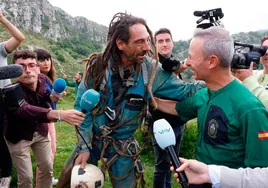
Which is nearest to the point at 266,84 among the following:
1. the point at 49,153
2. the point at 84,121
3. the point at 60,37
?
the point at 84,121

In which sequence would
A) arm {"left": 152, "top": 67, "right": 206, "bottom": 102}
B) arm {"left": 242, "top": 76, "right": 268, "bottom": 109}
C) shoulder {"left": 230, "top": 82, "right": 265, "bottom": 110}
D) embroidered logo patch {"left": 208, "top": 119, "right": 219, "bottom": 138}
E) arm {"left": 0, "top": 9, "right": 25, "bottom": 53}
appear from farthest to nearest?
arm {"left": 0, "top": 9, "right": 25, "bottom": 53} < arm {"left": 152, "top": 67, "right": 206, "bottom": 102} < arm {"left": 242, "top": 76, "right": 268, "bottom": 109} < embroidered logo patch {"left": 208, "top": 119, "right": 219, "bottom": 138} < shoulder {"left": 230, "top": 82, "right": 265, "bottom": 110}

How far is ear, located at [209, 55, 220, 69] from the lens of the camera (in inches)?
105

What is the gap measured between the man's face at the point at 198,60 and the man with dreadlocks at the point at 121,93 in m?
0.73

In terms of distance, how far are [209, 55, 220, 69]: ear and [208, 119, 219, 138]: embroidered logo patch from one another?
1.56ft

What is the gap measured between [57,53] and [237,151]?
6574 centimetres

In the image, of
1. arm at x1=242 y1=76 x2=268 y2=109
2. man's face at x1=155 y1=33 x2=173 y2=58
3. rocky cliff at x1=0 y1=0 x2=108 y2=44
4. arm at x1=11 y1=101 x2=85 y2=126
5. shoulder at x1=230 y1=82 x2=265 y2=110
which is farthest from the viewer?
rocky cliff at x1=0 y1=0 x2=108 y2=44

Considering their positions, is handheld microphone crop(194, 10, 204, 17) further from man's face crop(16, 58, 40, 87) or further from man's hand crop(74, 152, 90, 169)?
man's face crop(16, 58, 40, 87)

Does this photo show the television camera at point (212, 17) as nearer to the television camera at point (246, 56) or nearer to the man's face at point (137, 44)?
the television camera at point (246, 56)

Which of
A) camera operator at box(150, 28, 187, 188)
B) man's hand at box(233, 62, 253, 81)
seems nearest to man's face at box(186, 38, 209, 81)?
man's hand at box(233, 62, 253, 81)

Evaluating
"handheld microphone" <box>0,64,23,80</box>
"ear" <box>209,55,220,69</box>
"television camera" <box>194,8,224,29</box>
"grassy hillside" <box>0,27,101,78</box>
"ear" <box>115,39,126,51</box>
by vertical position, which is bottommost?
"grassy hillside" <box>0,27,101,78</box>

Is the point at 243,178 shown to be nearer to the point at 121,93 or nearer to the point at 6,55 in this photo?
the point at 121,93

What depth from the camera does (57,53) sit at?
65.4 metres

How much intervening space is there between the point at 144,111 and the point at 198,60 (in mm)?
1047

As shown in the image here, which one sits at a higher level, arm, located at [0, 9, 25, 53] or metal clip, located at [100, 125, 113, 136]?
arm, located at [0, 9, 25, 53]
